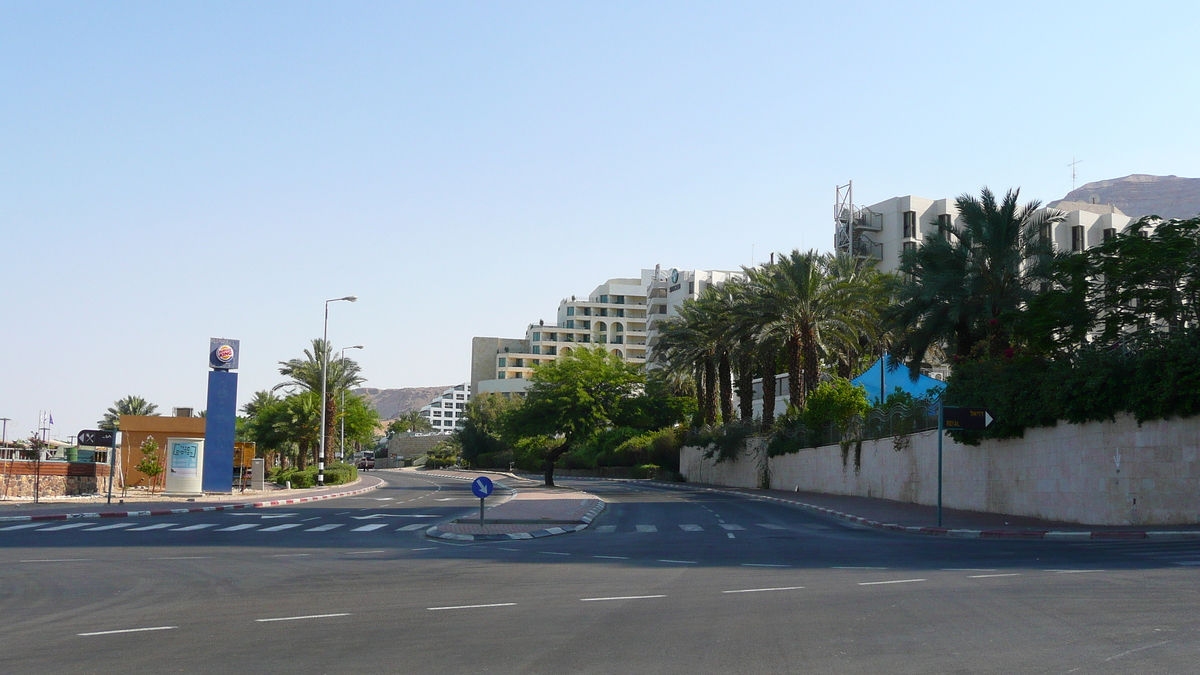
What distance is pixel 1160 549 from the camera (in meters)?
16.2

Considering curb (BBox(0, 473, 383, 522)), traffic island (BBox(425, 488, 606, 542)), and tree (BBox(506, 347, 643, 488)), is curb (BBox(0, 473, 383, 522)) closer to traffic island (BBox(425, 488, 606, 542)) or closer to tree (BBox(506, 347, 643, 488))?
traffic island (BBox(425, 488, 606, 542))

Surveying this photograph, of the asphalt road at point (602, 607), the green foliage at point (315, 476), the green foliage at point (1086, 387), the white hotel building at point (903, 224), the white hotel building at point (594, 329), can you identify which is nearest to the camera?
the asphalt road at point (602, 607)

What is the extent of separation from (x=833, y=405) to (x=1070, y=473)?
22.7m

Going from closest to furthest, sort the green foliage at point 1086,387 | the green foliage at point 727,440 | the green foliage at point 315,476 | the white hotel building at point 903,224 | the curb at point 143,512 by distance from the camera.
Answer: the green foliage at point 1086,387 < the curb at point 143,512 < the green foliage at point 315,476 < the green foliage at point 727,440 < the white hotel building at point 903,224

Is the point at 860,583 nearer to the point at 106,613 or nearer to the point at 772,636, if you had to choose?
the point at 772,636

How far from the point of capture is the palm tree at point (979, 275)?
3167 centimetres

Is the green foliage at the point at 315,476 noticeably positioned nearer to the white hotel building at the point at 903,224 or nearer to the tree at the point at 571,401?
the tree at the point at 571,401

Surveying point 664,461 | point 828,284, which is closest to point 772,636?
point 828,284

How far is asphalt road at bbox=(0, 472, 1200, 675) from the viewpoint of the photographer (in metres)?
7.73

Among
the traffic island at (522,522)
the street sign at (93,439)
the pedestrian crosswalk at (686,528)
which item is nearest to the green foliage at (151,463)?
the street sign at (93,439)

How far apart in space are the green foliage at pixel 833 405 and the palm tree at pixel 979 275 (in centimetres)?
1270

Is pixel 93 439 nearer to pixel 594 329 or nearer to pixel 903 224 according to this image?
pixel 903 224

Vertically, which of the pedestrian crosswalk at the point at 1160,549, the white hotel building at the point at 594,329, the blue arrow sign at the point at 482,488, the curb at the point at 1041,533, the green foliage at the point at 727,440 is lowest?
the curb at the point at 1041,533

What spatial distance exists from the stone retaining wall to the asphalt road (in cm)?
452
